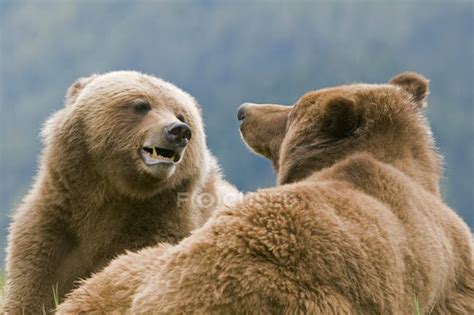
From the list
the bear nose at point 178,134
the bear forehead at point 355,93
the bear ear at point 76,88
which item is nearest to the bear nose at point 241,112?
the bear nose at point 178,134

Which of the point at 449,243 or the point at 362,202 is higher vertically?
the point at 362,202

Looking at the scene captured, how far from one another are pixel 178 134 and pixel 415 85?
180 cm

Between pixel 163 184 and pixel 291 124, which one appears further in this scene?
pixel 163 184

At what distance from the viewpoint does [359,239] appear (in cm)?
362

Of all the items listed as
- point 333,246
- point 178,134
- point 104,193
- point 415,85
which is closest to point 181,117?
point 178,134

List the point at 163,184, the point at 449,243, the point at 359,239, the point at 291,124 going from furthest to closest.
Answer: the point at 163,184 < the point at 291,124 < the point at 449,243 < the point at 359,239

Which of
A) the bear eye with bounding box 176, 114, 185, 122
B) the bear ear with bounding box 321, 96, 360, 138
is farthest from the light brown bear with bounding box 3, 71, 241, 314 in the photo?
the bear ear with bounding box 321, 96, 360, 138

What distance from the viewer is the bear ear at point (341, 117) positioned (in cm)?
478

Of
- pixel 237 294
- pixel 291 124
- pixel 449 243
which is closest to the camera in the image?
pixel 237 294

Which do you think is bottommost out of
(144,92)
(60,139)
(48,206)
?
(48,206)

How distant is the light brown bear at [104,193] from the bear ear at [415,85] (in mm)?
1629

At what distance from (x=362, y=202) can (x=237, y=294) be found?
0.83m

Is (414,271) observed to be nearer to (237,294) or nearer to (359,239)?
(359,239)

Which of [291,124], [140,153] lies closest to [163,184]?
[140,153]
